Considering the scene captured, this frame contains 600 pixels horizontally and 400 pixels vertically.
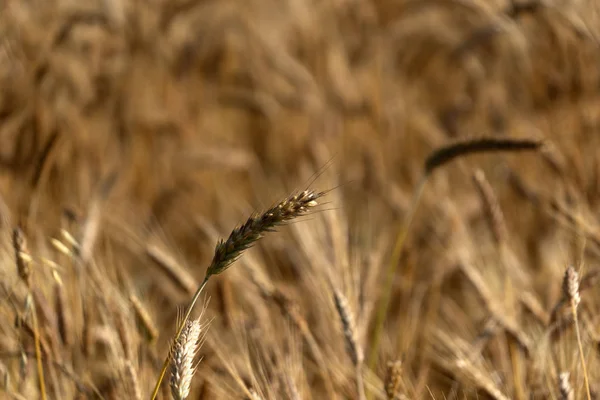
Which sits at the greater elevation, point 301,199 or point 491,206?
point 301,199

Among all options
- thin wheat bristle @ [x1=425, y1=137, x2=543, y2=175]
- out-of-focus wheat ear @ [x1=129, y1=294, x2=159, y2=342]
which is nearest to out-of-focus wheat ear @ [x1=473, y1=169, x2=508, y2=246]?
thin wheat bristle @ [x1=425, y1=137, x2=543, y2=175]

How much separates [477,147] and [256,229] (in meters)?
0.56

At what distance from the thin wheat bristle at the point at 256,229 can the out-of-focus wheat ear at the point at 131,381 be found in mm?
347

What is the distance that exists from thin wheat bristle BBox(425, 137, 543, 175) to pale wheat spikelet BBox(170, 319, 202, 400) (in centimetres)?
63

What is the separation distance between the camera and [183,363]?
2.42 ft

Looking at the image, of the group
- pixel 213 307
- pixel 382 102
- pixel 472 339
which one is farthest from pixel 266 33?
pixel 472 339

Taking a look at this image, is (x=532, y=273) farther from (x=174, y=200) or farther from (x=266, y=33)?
(x=266, y=33)

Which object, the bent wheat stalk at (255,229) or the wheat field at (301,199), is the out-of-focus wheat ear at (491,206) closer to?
the wheat field at (301,199)

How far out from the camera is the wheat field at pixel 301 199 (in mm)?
1180

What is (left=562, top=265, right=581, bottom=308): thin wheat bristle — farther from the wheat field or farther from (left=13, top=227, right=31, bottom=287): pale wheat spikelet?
(left=13, top=227, right=31, bottom=287): pale wheat spikelet

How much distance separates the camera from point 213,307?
1.89 m

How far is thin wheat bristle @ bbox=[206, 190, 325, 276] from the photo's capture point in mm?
750

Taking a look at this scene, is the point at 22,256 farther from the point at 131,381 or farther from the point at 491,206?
the point at 491,206

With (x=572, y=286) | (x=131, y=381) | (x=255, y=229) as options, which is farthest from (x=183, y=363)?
(x=572, y=286)
